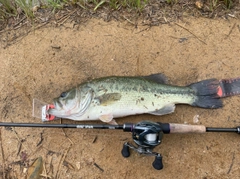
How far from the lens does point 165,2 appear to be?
4.04 m

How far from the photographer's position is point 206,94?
3.34 metres

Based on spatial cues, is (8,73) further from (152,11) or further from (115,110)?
(152,11)

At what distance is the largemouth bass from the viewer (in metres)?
3.29

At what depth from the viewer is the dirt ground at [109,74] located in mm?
3287

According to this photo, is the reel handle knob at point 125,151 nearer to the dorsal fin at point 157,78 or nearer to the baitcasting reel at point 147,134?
the baitcasting reel at point 147,134

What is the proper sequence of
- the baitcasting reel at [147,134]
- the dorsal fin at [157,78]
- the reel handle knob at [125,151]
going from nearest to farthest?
the baitcasting reel at [147,134], the reel handle knob at [125,151], the dorsal fin at [157,78]

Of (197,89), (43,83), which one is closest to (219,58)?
(197,89)

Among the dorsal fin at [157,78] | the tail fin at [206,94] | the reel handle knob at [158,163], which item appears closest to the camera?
the reel handle knob at [158,163]

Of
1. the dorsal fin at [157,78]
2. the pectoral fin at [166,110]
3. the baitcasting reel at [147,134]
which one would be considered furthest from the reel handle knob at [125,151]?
the dorsal fin at [157,78]

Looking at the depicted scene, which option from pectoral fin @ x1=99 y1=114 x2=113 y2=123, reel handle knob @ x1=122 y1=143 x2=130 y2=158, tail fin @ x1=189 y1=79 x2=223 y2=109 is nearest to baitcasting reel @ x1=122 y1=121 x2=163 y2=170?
reel handle knob @ x1=122 y1=143 x2=130 y2=158

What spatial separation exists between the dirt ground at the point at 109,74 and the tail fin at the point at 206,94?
106mm

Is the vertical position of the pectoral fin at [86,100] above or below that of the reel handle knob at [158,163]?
above

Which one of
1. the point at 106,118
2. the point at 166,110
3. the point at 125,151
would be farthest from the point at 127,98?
the point at 125,151

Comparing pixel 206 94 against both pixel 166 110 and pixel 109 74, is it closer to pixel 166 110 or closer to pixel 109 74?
pixel 166 110
